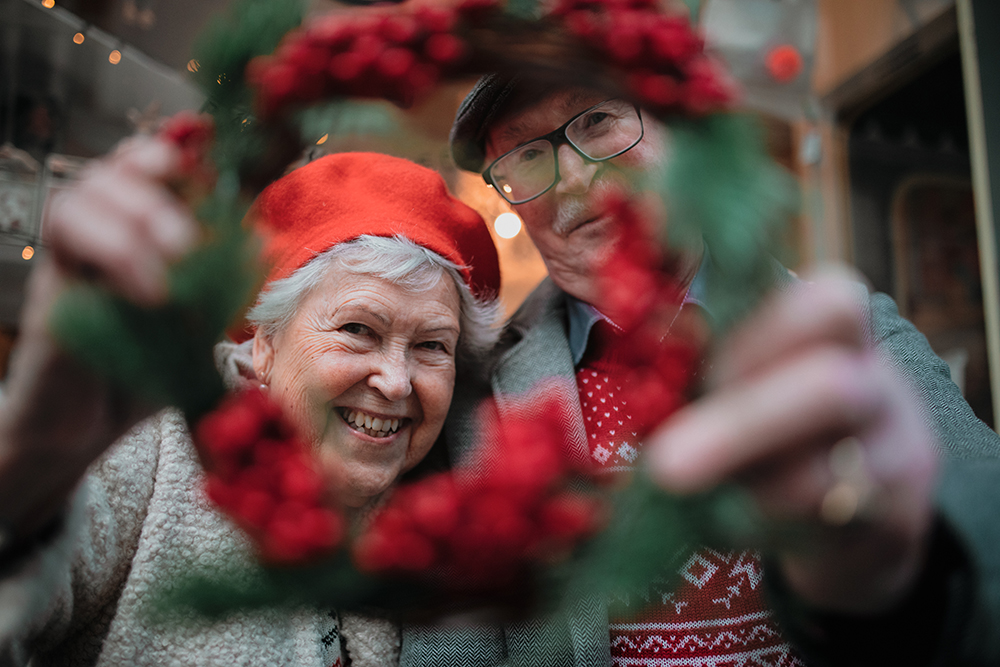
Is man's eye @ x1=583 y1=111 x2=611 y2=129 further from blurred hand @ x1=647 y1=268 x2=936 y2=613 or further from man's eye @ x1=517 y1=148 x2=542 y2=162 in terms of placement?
blurred hand @ x1=647 y1=268 x2=936 y2=613

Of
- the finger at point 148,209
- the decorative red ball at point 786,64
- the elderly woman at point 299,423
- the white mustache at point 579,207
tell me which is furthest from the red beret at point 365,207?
the decorative red ball at point 786,64

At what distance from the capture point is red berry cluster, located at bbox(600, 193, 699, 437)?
41cm

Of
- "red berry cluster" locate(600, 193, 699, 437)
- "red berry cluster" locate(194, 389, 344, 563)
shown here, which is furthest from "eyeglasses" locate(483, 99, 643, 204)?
"red berry cluster" locate(194, 389, 344, 563)

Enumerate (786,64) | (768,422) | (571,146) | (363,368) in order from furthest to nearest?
(786,64), (363,368), (571,146), (768,422)

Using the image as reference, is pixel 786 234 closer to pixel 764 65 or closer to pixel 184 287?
pixel 184 287

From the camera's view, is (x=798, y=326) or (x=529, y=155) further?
(x=529, y=155)

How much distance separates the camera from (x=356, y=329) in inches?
29.8

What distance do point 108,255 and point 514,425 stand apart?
0.28 metres

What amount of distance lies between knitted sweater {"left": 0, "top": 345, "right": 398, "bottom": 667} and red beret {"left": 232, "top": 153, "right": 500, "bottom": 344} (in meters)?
0.21

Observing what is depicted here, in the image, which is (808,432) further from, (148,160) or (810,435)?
(148,160)

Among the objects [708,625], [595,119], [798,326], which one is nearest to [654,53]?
[595,119]

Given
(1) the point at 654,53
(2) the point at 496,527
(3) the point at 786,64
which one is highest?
(3) the point at 786,64

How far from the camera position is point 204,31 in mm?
492

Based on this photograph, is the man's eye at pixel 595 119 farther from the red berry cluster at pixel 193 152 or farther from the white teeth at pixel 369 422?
the white teeth at pixel 369 422
